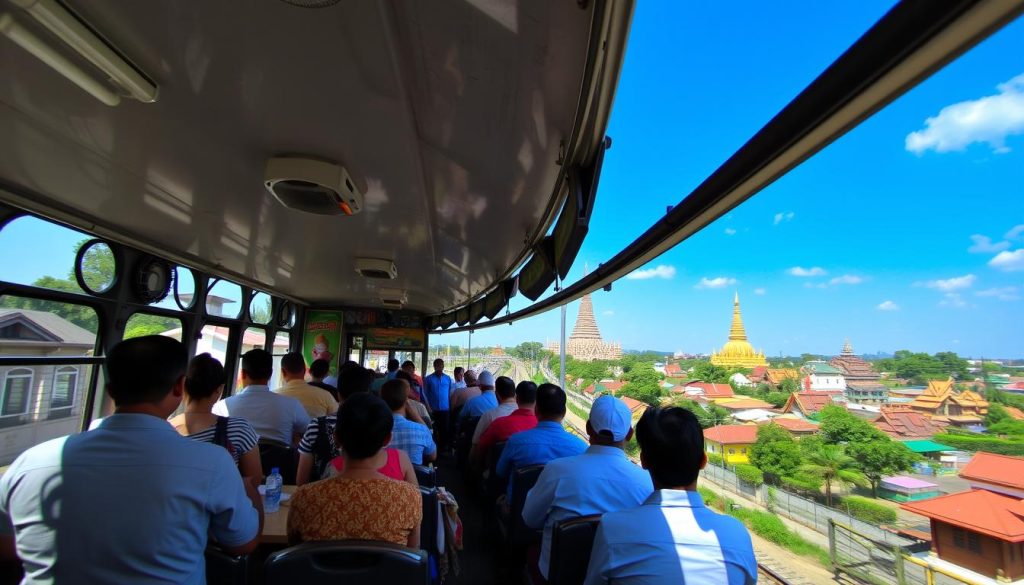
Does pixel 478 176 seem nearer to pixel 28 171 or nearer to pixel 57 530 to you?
pixel 57 530

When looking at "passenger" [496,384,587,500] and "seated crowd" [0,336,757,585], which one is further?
"passenger" [496,384,587,500]

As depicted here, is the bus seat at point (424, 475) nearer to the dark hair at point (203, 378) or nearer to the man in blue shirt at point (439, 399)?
the dark hair at point (203, 378)

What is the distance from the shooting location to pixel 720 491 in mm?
3152

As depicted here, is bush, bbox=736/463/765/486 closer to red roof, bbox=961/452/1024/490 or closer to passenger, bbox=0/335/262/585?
red roof, bbox=961/452/1024/490

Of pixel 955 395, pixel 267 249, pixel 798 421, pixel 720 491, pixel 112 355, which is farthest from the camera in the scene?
pixel 267 249

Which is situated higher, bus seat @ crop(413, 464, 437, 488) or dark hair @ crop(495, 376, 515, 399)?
dark hair @ crop(495, 376, 515, 399)

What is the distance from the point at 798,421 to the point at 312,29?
3.43 meters

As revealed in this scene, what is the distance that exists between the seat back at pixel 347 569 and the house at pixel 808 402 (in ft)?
8.63

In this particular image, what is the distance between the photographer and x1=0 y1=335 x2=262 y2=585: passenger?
109cm

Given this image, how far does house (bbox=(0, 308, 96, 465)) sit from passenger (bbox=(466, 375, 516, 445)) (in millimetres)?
3265

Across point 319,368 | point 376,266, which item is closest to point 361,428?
point 319,368

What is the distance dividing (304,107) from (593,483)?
2.04 metres

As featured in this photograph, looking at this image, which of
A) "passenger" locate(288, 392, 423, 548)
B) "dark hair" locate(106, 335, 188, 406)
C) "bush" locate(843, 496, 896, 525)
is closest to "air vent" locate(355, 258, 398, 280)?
"passenger" locate(288, 392, 423, 548)

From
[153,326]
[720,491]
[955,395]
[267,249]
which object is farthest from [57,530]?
[153,326]
